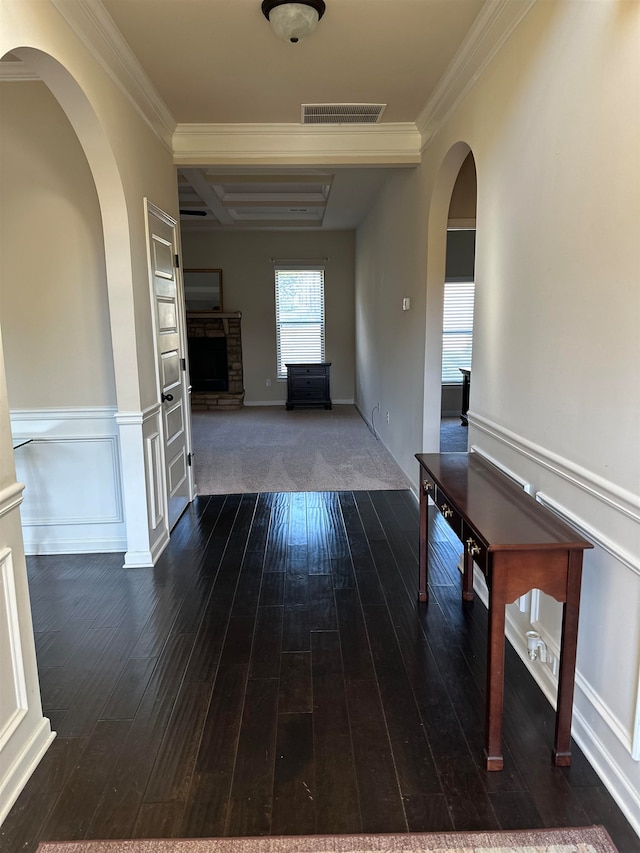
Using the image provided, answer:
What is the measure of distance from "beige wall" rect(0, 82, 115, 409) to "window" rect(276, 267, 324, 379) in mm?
6033

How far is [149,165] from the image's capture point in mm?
3285

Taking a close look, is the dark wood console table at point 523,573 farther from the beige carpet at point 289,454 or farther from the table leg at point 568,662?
the beige carpet at point 289,454

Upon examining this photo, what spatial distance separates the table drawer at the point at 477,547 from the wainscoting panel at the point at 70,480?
2.23 meters

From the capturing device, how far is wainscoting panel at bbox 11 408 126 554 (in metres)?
3.19

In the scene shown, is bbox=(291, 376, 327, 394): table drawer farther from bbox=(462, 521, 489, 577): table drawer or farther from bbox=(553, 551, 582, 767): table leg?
bbox=(553, 551, 582, 767): table leg

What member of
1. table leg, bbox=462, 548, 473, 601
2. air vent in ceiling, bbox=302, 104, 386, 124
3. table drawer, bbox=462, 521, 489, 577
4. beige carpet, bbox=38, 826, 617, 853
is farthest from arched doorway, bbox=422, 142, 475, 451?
beige carpet, bbox=38, 826, 617, 853

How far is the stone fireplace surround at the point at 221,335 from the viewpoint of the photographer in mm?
8695

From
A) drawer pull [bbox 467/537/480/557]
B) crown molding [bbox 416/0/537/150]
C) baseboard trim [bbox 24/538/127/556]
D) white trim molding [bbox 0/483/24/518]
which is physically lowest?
baseboard trim [bbox 24/538/127/556]

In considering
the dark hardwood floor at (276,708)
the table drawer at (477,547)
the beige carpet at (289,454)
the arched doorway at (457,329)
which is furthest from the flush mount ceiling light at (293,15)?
Answer: the arched doorway at (457,329)

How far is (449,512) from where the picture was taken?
2.07 metres

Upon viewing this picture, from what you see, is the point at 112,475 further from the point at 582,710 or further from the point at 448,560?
the point at 582,710

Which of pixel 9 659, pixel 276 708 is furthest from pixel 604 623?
pixel 9 659

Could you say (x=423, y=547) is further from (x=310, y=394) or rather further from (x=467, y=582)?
(x=310, y=394)

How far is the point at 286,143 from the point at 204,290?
533 centimetres
